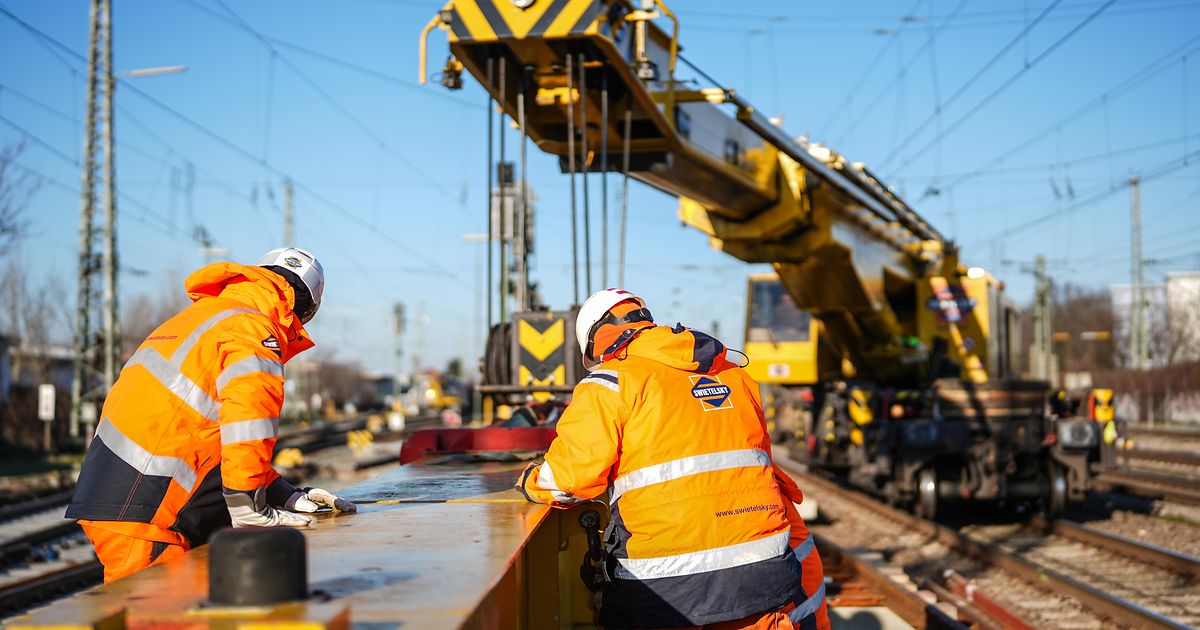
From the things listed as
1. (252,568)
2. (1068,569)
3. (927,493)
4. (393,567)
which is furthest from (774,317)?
(252,568)

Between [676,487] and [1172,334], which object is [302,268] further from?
[1172,334]

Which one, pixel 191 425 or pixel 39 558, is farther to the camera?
pixel 39 558

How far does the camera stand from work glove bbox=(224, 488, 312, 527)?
3.26 metres

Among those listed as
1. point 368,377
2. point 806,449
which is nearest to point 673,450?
point 806,449

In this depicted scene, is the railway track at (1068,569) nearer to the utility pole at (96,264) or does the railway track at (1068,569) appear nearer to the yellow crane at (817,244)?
the yellow crane at (817,244)

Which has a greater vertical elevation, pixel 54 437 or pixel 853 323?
pixel 853 323

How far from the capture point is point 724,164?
872 centimetres

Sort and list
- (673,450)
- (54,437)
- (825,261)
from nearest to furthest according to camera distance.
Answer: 1. (673,450)
2. (825,261)
3. (54,437)

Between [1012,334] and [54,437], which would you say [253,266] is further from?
[54,437]

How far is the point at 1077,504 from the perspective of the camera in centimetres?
1377

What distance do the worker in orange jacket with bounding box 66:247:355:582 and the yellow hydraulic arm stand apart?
9.99ft

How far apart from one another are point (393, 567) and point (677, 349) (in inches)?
46.6

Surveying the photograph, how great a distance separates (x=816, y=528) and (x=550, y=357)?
680cm

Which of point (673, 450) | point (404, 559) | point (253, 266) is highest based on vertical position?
point (253, 266)
